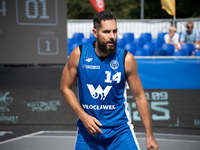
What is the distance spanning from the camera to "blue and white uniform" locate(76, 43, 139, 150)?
2.84 m

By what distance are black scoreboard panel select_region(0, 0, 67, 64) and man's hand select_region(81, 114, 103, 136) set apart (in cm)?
408

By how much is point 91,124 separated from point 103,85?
1.29 ft

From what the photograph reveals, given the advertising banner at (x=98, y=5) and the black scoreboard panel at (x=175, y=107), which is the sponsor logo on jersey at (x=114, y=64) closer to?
the advertising banner at (x=98, y=5)

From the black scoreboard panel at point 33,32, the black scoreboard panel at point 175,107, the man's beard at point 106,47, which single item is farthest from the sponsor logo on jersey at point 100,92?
the black scoreboard panel at point 175,107

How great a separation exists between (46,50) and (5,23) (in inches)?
39.7

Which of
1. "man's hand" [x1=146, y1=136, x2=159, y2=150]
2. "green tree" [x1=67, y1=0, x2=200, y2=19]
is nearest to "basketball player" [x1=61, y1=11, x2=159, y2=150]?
"man's hand" [x1=146, y1=136, x2=159, y2=150]

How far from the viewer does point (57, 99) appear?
23.1 feet

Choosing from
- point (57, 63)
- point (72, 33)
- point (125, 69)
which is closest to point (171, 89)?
point (57, 63)

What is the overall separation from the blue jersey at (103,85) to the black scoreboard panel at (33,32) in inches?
148

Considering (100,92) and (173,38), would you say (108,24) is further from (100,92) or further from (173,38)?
(173,38)

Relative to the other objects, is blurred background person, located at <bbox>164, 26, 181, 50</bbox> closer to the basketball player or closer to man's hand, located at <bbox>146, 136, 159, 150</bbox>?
the basketball player

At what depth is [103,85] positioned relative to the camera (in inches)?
112

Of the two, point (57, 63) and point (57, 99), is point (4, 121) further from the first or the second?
point (57, 63)

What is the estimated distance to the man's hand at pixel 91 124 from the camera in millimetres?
2643
